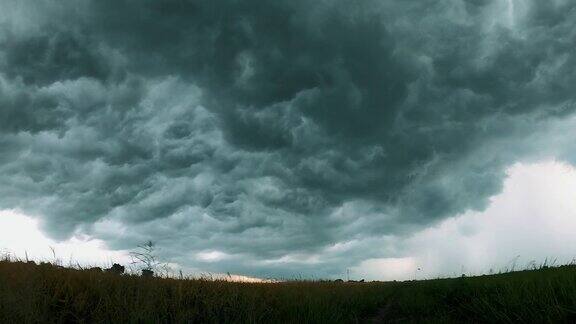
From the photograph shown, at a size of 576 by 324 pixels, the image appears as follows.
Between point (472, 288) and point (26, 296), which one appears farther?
point (472, 288)

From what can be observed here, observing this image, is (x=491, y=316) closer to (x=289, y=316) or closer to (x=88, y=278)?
(x=289, y=316)

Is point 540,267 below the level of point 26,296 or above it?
above

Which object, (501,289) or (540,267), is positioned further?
(540,267)

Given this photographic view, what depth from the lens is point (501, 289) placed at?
11992 mm

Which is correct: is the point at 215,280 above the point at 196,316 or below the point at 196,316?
above

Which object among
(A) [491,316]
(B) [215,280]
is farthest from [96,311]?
(A) [491,316]

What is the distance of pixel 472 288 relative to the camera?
13953mm

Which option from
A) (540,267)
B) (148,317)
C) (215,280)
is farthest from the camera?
(540,267)

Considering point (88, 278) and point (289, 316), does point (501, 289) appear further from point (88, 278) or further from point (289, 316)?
point (88, 278)

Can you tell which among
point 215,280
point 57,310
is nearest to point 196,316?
point 57,310

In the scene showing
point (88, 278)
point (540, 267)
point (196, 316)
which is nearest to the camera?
point (196, 316)

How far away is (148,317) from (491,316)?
6.77 m

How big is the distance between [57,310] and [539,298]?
29.9ft

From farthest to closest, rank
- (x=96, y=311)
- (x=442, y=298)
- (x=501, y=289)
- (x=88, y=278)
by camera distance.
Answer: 1. (x=442, y=298)
2. (x=501, y=289)
3. (x=88, y=278)
4. (x=96, y=311)
